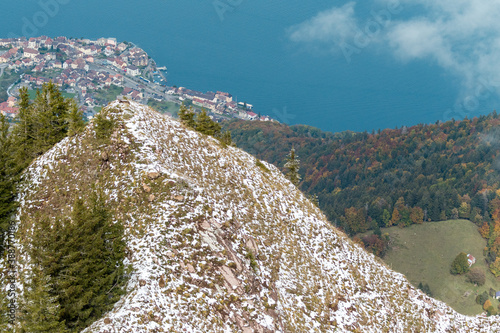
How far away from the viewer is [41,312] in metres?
15.9

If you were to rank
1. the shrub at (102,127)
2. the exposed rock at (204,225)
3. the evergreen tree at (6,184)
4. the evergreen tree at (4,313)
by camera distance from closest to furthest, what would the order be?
the evergreen tree at (4,313)
the exposed rock at (204,225)
the evergreen tree at (6,184)
the shrub at (102,127)

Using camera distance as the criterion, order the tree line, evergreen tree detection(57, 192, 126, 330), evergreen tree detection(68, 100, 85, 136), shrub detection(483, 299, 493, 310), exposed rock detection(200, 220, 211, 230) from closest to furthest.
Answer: the tree line
evergreen tree detection(57, 192, 126, 330)
exposed rock detection(200, 220, 211, 230)
evergreen tree detection(68, 100, 85, 136)
shrub detection(483, 299, 493, 310)

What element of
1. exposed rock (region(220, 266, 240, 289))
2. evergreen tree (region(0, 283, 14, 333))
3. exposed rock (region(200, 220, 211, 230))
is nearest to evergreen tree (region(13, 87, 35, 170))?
evergreen tree (region(0, 283, 14, 333))

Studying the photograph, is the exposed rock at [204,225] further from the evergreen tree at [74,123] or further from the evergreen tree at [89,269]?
the evergreen tree at [74,123]

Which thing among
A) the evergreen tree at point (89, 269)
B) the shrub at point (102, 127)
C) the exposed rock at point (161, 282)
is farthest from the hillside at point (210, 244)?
the evergreen tree at point (89, 269)

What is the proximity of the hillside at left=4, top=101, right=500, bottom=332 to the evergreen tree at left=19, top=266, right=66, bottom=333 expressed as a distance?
1.70 metres

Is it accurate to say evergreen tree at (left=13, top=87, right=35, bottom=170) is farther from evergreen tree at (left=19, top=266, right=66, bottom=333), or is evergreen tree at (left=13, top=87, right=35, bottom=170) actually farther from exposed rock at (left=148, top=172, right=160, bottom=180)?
evergreen tree at (left=19, top=266, right=66, bottom=333)

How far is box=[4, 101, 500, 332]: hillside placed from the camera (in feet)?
69.1

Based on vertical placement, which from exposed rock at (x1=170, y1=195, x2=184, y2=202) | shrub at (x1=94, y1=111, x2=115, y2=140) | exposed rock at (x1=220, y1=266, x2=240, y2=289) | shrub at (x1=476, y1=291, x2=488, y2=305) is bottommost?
exposed rock at (x1=220, y1=266, x2=240, y2=289)

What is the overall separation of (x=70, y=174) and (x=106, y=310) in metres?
12.2

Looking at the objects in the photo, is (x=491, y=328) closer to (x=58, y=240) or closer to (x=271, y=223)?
(x=271, y=223)

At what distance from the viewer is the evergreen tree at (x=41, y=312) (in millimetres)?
15656

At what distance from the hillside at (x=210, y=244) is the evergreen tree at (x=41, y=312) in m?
1.70

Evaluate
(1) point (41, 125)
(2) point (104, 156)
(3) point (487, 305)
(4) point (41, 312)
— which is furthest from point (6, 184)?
(3) point (487, 305)
